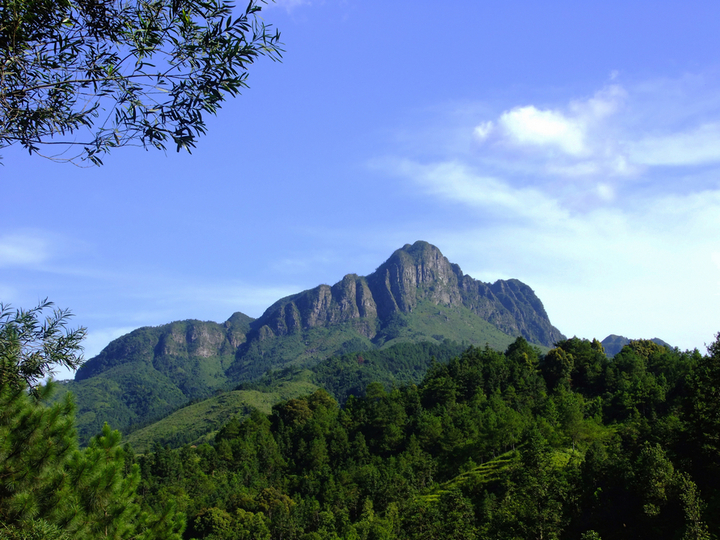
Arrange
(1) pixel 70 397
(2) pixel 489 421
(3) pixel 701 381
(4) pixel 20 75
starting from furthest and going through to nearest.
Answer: (2) pixel 489 421, (3) pixel 701 381, (1) pixel 70 397, (4) pixel 20 75

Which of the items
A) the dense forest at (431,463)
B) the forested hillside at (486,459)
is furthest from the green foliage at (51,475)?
the forested hillside at (486,459)

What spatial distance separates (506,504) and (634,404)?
30181 mm

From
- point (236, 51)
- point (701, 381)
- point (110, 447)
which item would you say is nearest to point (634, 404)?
point (701, 381)

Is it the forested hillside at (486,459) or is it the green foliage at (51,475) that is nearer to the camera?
the green foliage at (51,475)

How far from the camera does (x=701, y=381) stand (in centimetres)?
3994

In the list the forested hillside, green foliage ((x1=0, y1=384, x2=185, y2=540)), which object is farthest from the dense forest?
the forested hillside

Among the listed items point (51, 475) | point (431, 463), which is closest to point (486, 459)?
point (431, 463)

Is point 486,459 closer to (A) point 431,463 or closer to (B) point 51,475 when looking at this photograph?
(A) point 431,463

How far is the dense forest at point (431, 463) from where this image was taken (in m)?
10.8

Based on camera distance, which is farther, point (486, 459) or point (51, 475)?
point (486, 459)

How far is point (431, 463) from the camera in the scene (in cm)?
5931

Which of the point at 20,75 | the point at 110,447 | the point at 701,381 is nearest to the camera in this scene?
the point at 20,75

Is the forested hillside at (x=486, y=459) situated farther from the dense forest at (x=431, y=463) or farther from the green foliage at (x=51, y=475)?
the green foliage at (x=51, y=475)

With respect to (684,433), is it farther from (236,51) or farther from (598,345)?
(598,345)
